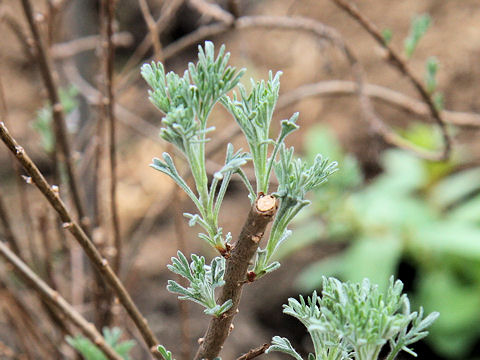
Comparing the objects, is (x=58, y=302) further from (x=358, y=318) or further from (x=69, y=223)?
(x=358, y=318)

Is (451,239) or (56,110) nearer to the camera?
(56,110)


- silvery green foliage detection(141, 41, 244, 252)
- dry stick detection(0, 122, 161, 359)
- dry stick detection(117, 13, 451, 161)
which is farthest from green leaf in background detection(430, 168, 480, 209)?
silvery green foliage detection(141, 41, 244, 252)

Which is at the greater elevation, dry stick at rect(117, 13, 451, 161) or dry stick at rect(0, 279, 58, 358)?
dry stick at rect(117, 13, 451, 161)

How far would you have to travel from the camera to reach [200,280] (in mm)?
340

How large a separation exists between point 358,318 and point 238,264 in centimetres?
7

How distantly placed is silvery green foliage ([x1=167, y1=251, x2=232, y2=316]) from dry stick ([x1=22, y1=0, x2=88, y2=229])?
0.41m

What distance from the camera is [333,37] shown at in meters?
0.89

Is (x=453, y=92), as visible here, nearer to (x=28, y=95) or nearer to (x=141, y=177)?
(x=141, y=177)

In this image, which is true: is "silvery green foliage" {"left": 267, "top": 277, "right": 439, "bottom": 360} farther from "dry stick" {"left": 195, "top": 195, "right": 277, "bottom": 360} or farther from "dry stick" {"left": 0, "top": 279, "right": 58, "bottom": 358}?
"dry stick" {"left": 0, "top": 279, "right": 58, "bottom": 358}

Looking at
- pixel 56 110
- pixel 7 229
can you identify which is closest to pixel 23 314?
pixel 7 229

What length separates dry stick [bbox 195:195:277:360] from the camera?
32 centimetres

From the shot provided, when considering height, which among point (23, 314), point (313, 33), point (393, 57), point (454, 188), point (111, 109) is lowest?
point (23, 314)

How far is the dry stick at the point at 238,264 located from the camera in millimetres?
317

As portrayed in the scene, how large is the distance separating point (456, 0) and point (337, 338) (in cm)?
210
